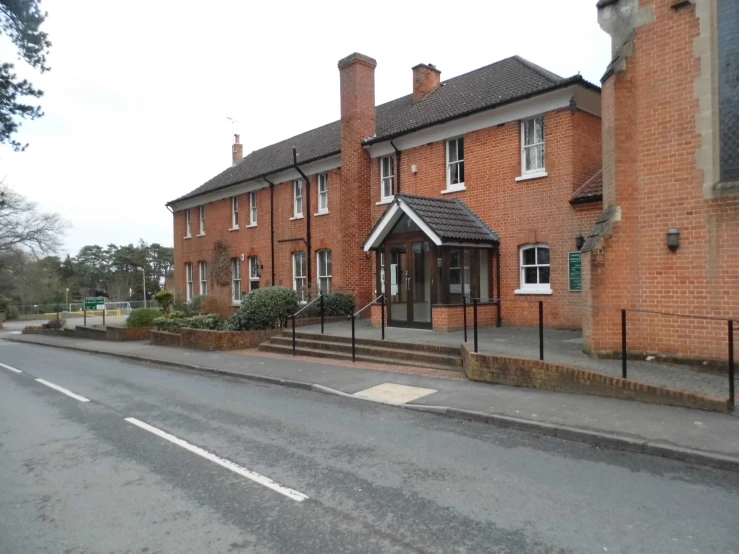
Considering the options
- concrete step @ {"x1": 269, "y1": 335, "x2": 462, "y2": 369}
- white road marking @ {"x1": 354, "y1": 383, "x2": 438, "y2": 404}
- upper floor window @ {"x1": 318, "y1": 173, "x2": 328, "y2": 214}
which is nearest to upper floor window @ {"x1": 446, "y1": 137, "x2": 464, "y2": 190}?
concrete step @ {"x1": 269, "y1": 335, "x2": 462, "y2": 369}

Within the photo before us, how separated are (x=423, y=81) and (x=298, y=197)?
6800mm

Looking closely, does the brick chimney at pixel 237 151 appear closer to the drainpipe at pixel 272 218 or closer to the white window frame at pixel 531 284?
the drainpipe at pixel 272 218

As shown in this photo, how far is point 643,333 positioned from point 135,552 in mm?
8523

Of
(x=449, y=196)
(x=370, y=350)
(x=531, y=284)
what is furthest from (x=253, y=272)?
(x=531, y=284)

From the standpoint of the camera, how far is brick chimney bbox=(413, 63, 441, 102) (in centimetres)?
2000

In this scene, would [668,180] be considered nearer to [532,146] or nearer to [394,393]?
[532,146]

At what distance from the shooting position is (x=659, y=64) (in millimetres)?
9102

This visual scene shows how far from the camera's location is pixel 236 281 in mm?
25344

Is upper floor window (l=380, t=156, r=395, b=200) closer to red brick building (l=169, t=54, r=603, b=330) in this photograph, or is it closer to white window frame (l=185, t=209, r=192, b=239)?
red brick building (l=169, t=54, r=603, b=330)

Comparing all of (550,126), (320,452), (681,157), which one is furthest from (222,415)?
(550,126)

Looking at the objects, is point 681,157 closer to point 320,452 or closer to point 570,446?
point 570,446

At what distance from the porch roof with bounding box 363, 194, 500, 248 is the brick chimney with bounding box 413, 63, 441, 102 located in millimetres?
6538

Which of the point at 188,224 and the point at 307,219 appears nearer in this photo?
the point at 307,219

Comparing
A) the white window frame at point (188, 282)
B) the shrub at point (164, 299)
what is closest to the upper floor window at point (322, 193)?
the shrub at point (164, 299)
